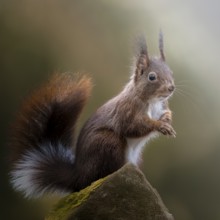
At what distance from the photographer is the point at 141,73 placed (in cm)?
122

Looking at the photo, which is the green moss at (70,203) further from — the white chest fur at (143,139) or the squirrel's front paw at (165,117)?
the squirrel's front paw at (165,117)

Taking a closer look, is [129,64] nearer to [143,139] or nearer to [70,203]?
[143,139]

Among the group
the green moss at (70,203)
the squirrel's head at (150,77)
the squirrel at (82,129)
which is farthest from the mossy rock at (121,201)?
the squirrel's head at (150,77)

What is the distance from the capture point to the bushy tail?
130 cm

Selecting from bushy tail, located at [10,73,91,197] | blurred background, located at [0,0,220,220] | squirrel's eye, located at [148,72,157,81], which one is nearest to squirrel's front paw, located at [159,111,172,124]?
squirrel's eye, located at [148,72,157,81]

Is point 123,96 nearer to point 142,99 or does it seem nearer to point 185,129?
point 142,99

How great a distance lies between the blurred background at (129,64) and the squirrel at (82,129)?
41 centimetres

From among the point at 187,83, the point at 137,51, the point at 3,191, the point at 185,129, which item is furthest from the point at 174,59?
the point at 3,191

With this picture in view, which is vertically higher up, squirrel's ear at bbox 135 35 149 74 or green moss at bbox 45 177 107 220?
squirrel's ear at bbox 135 35 149 74

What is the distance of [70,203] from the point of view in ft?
3.83

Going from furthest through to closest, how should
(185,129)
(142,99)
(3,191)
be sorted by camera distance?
(185,129) → (3,191) → (142,99)

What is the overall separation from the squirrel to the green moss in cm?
7

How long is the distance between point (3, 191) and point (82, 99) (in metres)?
0.63

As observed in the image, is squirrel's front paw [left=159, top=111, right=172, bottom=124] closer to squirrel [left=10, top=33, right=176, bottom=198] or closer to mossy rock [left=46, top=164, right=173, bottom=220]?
squirrel [left=10, top=33, right=176, bottom=198]
